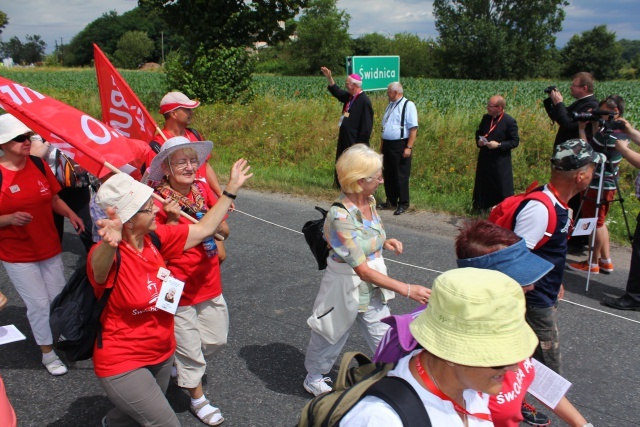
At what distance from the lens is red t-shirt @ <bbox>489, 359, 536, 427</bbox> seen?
6.21 ft

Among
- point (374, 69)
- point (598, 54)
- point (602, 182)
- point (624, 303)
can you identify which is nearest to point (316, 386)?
point (624, 303)

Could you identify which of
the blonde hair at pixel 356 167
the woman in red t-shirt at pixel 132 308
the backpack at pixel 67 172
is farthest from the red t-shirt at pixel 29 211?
the blonde hair at pixel 356 167

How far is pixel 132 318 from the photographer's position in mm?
2568

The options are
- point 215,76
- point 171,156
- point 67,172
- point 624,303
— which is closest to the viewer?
point 171,156

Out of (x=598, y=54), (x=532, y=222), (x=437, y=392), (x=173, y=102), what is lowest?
(x=437, y=392)

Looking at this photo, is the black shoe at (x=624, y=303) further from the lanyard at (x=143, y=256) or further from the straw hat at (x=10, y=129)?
the straw hat at (x=10, y=129)

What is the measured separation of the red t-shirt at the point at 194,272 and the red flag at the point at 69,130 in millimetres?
597

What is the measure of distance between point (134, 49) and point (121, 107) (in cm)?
9532

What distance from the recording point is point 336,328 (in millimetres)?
3240

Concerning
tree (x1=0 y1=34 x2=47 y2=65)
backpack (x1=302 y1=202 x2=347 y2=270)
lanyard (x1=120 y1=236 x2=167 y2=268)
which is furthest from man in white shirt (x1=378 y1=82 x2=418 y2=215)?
tree (x1=0 y1=34 x2=47 y2=65)

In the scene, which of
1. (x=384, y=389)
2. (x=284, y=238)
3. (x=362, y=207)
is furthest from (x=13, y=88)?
(x=284, y=238)

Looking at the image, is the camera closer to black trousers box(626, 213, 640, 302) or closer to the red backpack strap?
black trousers box(626, 213, 640, 302)

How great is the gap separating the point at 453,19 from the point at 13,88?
68.6 metres

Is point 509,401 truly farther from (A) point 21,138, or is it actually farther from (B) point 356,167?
(A) point 21,138
